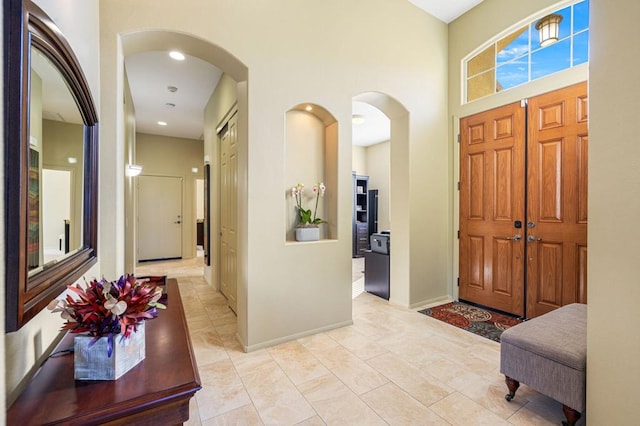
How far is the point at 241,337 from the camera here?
272cm

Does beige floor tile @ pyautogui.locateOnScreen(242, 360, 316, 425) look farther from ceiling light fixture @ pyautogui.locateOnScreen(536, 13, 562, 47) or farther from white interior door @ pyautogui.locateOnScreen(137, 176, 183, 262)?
white interior door @ pyautogui.locateOnScreen(137, 176, 183, 262)

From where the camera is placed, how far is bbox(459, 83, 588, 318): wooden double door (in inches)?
111

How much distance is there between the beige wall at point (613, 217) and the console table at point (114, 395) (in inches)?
75.0

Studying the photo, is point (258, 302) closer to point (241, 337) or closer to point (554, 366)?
point (241, 337)

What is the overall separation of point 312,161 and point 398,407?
2342mm

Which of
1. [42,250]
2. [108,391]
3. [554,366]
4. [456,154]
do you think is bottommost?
[554,366]

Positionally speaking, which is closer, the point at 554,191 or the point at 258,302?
the point at 258,302

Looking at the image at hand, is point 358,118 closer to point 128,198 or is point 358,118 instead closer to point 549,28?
point 549,28

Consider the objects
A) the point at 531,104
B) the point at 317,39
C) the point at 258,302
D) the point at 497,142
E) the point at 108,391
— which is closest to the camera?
the point at 108,391

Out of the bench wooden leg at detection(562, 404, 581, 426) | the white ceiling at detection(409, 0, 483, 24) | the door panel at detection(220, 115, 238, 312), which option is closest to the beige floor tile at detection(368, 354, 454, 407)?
the bench wooden leg at detection(562, 404, 581, 426)

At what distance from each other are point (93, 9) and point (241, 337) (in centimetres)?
269

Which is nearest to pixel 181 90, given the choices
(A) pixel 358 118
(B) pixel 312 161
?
(B) pixel 312 161

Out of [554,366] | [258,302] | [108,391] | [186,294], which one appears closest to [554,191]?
[554,366]

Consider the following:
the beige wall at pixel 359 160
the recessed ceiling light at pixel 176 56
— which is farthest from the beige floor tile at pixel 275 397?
the beige wall at pixel 359 160
